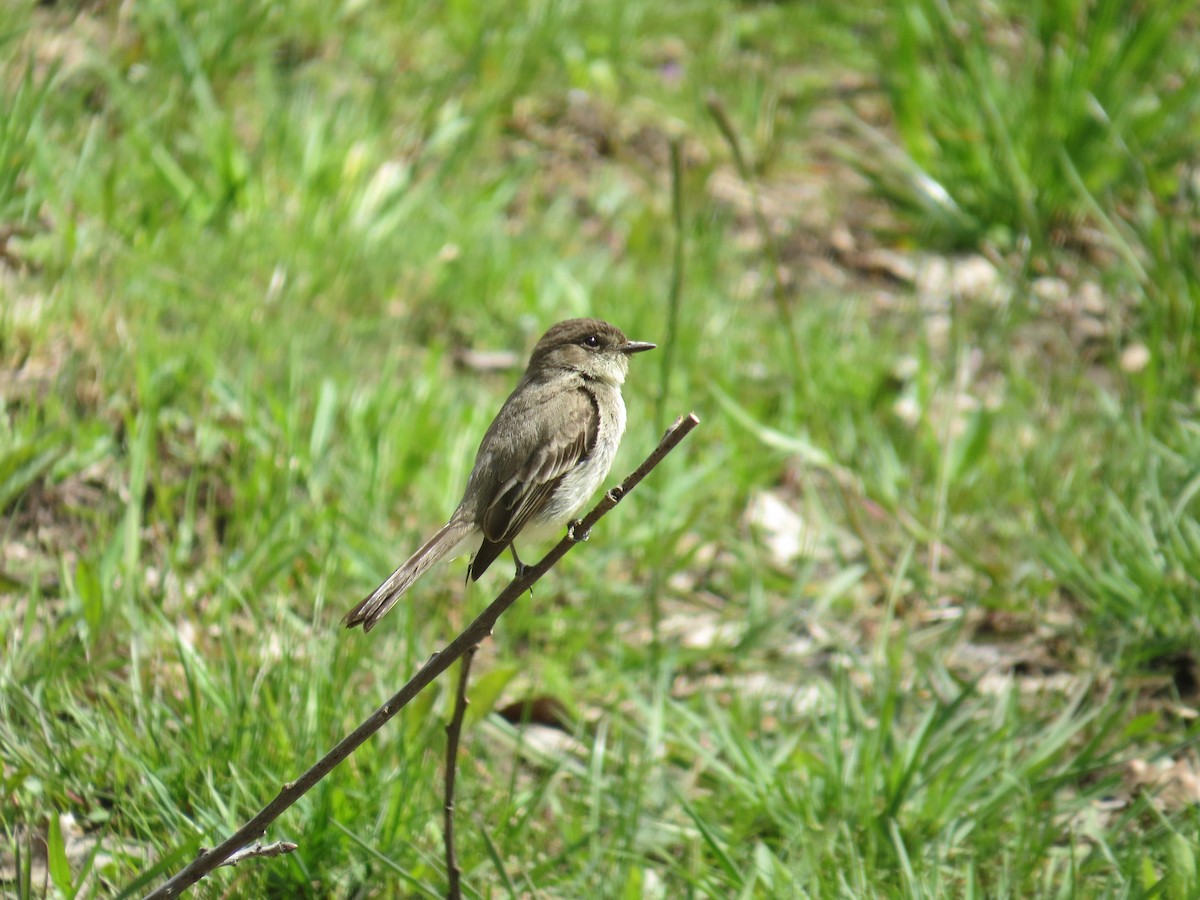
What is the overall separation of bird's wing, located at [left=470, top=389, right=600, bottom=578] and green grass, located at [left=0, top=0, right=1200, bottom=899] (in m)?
0.42

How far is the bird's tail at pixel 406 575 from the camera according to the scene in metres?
2.28

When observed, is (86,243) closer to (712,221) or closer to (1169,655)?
(712,221)

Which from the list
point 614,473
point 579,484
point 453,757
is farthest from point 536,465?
point 614,473

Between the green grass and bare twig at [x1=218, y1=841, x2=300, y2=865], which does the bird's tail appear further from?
the green grass

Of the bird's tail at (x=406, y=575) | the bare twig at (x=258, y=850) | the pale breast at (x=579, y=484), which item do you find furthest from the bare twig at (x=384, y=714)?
the pale breast at (x=579, y=484)

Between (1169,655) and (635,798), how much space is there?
1899mm

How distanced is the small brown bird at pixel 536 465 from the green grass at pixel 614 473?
1.07 ft

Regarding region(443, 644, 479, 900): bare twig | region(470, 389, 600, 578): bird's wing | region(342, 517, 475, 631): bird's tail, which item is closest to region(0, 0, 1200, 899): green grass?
region(443, 644, 479, 900): bare twig

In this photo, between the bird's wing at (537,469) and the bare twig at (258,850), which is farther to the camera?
the bird's wing at (537,469)

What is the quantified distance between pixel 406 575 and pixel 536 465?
0.58 metres

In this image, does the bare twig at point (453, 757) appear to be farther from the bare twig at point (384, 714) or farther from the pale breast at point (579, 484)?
the pale breast at point (579, 484)

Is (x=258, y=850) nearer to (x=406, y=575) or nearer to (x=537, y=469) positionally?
(x=406, y=575)

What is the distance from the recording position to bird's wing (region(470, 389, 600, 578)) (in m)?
2.95

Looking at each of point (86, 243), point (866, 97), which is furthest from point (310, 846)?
point (866, 97)
